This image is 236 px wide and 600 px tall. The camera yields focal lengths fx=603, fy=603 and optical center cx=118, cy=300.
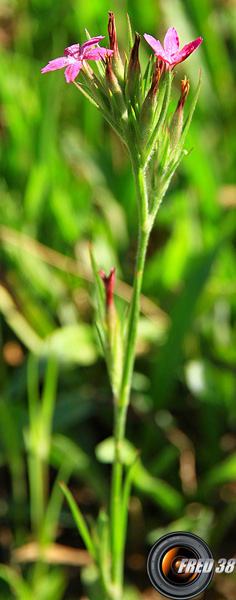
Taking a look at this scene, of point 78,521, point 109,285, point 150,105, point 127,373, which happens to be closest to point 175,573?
point 78,521

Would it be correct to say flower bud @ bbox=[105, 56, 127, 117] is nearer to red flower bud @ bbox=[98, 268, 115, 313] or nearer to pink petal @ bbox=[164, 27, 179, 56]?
pink petal @ bbox=[164, 27, 179, 56]

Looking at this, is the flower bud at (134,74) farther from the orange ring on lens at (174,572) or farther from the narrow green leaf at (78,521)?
the orange ring on lens at (174,572)

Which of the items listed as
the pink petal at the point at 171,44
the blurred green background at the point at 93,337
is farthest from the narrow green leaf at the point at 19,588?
the pink petal at the point at 171,44

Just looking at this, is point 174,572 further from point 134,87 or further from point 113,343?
point 134,87

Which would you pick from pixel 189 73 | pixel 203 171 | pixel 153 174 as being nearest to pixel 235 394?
pixel 203 171

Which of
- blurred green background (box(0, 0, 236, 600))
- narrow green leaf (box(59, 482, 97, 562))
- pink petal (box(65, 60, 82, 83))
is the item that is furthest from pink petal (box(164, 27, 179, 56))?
blurred green background (box(0, 0, 236, 600))

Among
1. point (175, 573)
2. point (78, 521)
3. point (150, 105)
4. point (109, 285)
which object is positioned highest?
point (150, 105)

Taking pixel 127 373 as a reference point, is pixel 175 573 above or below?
below
